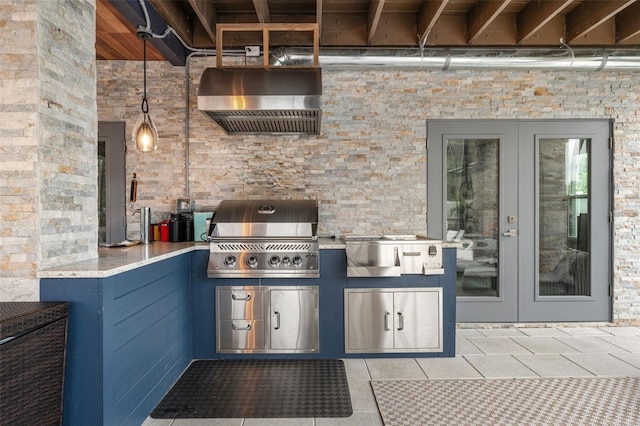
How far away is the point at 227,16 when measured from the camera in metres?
3.86

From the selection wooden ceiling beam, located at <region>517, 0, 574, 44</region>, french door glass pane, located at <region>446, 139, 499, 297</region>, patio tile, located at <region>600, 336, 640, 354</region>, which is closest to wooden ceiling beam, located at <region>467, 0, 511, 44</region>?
wooden ceiling beam, located at <region>517, 0, 574, 44</region>

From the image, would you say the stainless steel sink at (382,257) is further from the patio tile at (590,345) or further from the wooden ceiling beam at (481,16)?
the wooden ceiling beam at (481,16)

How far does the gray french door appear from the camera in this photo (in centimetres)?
426

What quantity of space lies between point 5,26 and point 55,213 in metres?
0.95

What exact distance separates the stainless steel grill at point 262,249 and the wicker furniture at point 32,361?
58.4 inches

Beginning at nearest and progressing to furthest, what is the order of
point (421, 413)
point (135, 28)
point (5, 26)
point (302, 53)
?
point (5, 26)
point (421, 413)
point (135, 28)
point (302, 53)

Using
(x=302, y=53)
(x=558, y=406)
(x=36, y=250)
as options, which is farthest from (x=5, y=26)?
(x=558, y=406)

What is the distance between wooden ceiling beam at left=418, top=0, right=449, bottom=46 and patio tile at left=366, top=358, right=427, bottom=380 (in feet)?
9.57

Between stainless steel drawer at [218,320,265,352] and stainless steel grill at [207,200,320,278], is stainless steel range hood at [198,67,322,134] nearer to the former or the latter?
stainless steel grill at [207,200,320,278]

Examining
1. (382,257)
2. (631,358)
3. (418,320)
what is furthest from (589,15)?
(418,320)

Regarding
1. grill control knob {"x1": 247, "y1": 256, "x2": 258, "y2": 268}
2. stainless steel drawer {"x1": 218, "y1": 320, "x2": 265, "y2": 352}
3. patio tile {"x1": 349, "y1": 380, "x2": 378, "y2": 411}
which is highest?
grill control knob {"x1": 247, "y1": 256, "x2": 258, "y2": 268}

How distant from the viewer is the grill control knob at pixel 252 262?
331cm

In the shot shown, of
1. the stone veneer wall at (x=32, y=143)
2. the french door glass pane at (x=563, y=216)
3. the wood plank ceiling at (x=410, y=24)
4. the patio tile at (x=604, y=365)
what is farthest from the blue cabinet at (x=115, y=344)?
the french door glass pane at (x=563, y=216)

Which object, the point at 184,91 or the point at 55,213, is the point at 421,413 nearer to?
the point at 55,213
